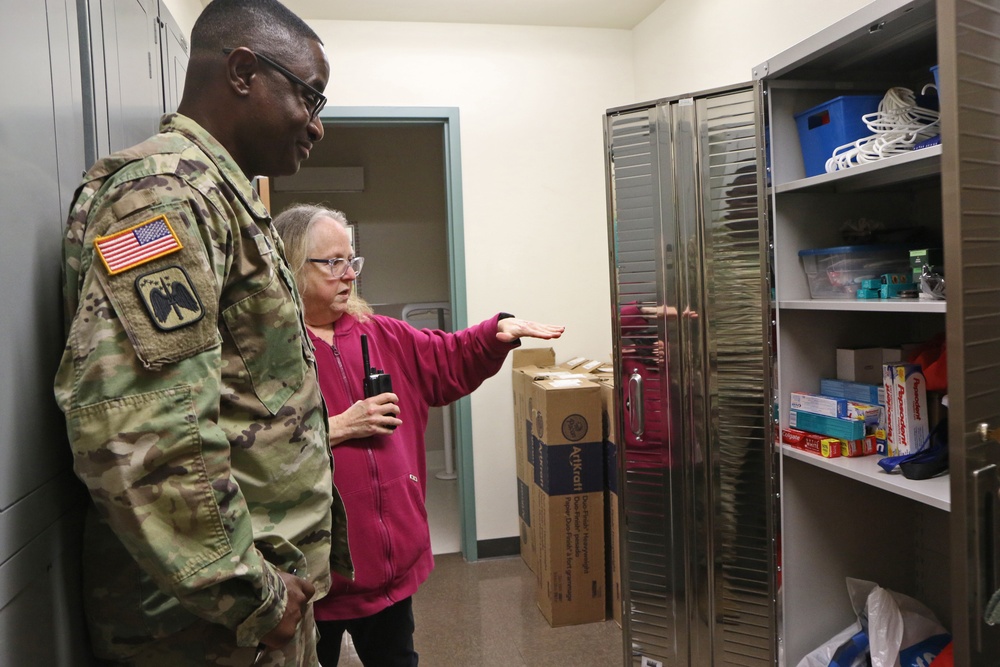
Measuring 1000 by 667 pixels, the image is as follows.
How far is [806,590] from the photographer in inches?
80.2

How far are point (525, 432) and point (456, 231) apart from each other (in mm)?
1076

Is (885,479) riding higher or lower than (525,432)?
higher

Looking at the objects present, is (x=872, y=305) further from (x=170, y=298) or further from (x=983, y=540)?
(x=170, y=298)

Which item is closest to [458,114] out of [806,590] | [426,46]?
[426,46]

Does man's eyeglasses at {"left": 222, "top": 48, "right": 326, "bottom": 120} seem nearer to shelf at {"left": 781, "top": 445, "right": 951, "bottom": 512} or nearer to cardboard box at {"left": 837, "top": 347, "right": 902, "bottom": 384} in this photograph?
shelf at {"left": 781, "top": 445, "right": 951, "bottom": 512}

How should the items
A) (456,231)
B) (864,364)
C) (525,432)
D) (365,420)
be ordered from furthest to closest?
1. (456,231)
2. (525,432)
3. (864,364)
4. (365,420)

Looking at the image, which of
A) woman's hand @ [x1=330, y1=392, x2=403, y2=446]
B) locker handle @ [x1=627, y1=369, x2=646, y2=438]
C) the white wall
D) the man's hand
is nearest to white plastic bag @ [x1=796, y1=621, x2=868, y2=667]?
locker handle @ [x1=627, y1=369, x2=646, y2=438]

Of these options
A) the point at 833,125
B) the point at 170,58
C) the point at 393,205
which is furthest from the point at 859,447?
the point at 393,205

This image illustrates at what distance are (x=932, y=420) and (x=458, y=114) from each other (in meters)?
2.56

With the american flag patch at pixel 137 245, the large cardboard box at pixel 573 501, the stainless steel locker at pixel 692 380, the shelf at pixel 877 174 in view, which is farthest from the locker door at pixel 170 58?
the large cardboard box at pixel 573 501

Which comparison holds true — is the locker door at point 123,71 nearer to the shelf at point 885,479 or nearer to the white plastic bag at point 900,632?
the shelf at point 885,479

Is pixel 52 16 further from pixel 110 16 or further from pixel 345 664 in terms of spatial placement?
pixel 345 664

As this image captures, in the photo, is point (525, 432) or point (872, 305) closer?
point (872, 305)

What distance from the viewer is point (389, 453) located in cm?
159
